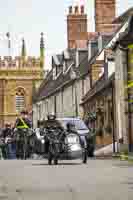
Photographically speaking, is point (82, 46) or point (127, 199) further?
point (82, 46)

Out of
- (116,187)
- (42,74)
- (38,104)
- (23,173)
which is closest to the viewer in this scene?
(116,187)

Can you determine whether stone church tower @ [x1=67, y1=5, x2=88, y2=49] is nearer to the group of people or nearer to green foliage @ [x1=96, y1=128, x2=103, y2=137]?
green foliage @ [x1=96, y1=128, x2=103, y2=137]

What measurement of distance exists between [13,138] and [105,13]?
28.1 m

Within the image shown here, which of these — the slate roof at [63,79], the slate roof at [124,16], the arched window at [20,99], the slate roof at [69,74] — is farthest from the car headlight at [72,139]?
the arched window at [20,99]

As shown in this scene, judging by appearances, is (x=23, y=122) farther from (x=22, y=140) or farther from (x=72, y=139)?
(x=72, y=139)

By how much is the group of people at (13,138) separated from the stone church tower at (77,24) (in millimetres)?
34353

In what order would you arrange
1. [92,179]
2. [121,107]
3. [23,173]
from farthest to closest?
1. [121,107]
2. [23,173]
3. [92,179]

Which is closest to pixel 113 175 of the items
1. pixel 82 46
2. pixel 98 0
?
pixel 98 0

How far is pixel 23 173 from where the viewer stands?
1661cm

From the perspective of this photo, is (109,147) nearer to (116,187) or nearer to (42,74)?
(116,187)

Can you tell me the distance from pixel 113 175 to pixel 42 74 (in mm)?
92857

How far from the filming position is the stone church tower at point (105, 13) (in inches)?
2206

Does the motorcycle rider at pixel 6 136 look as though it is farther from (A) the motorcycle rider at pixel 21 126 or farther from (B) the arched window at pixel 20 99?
(B) the arched window at pixel 20 99

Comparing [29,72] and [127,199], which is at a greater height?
[29,72]
